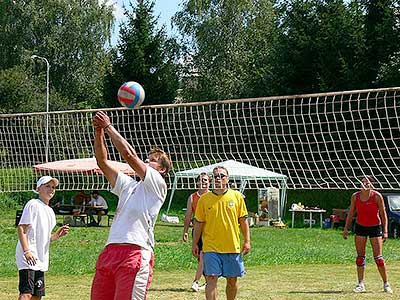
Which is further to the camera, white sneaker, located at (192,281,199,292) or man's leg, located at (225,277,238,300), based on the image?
white sneaker, located at (192,281,199,292)

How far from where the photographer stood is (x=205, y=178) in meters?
13.2

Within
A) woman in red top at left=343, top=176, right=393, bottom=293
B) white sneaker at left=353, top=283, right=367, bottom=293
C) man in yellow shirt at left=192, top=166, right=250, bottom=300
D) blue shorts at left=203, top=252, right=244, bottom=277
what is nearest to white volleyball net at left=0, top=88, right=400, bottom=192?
woman in red top at left=343, top=176, right=393, bottom=293

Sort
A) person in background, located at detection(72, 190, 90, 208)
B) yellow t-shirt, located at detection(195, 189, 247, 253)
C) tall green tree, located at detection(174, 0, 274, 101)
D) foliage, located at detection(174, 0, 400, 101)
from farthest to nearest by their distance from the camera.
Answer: tall green tree, located at detection(174, 0, 274, 101) < foliage, located at detection(174, 0, 400, 101) < person in background, located at detection(72, 190, 90, 208) < yellow t-shirt, located at detection(195, 189, 247, 253)

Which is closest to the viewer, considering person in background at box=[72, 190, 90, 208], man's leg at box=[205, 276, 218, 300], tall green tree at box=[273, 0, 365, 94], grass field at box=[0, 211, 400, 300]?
man's leg at box=[205, 276, 218, 300]

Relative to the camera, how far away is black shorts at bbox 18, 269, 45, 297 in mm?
9641

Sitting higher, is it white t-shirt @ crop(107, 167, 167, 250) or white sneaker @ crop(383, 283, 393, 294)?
white t-shirt @ crop(107, 167, 167, 250)

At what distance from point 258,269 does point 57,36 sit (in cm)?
4938

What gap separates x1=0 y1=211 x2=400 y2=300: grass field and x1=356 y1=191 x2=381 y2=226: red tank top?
110cm

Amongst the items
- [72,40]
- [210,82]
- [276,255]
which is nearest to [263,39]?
[210,82]

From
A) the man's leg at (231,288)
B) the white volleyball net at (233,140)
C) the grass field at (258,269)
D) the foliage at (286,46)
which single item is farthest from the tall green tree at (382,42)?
the man's leg at (231,288)

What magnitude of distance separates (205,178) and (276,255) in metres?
7.36

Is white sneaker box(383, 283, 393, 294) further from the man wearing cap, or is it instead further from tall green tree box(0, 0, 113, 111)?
tall green tree box(0, 0, 113, 111)

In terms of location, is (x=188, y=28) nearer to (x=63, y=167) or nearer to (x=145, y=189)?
(x=63, y=167)

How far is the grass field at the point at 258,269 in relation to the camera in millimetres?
13859
